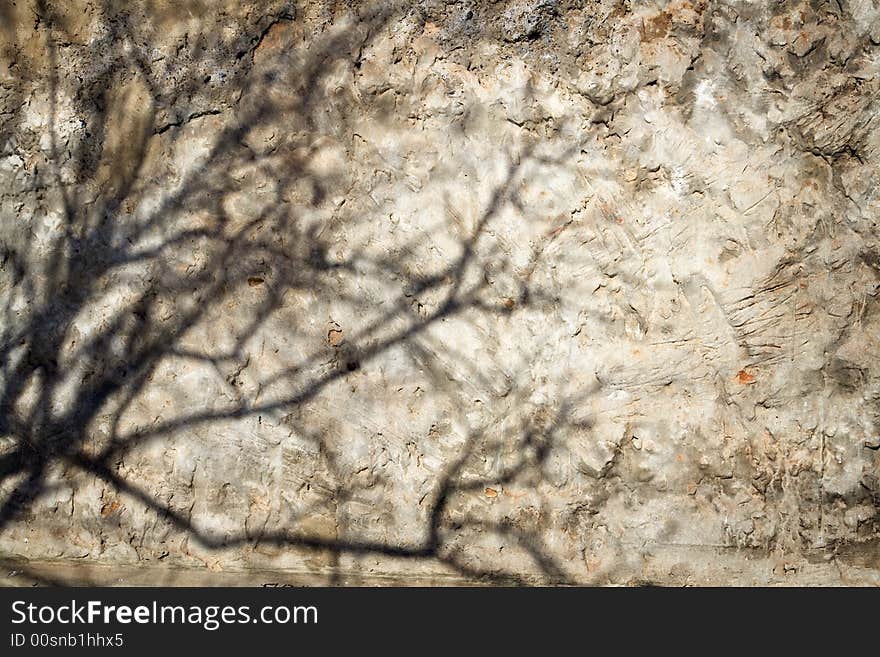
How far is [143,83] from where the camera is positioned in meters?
3.21

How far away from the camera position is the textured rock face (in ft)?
10.3

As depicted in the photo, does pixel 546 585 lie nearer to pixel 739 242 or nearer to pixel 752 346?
pixel 752 346

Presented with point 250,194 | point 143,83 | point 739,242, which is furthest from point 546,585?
point 143,83

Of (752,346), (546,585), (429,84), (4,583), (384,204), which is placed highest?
(429,84)

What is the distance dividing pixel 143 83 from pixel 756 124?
275 centimetres

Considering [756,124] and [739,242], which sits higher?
[756,124]

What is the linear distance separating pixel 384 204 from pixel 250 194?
614 millimetres

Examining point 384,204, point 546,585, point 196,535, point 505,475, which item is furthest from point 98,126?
point 546,585

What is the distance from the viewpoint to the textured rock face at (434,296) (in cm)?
312

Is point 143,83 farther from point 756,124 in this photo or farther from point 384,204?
point 756,124

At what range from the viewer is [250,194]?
10.5 feet

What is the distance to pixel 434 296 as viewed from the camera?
3.19 metres

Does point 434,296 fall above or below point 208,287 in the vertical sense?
below

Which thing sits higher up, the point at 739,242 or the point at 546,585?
the point at 739,242
